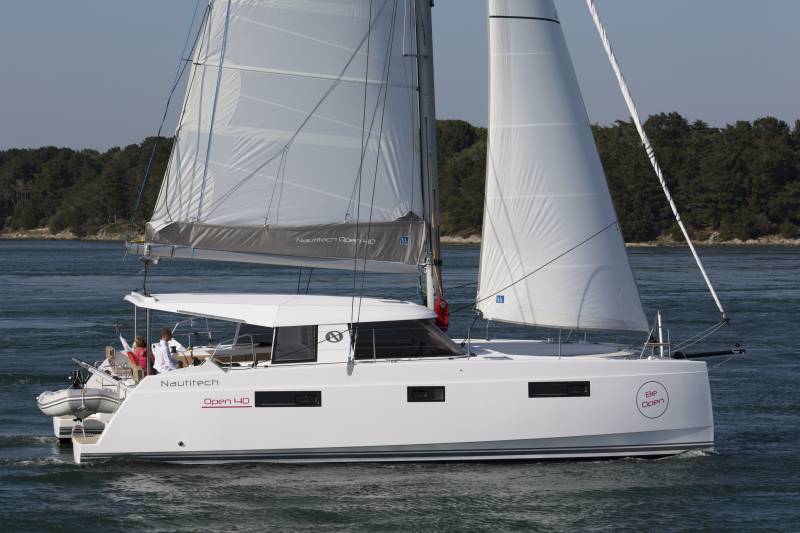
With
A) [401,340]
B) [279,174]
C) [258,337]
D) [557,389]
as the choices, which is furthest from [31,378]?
[557,389]

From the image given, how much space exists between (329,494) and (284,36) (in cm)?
629

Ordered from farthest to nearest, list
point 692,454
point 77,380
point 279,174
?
1. point 77,380
2. point 279,174
3. point 692,454

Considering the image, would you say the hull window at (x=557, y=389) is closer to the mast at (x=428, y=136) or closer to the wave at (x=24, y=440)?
the mast at (x=428, y=136)

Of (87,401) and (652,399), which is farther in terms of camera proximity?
(87,401)

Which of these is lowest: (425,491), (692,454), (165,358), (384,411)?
(425,491)

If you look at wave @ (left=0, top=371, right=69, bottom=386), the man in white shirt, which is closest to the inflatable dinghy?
the man in white shirt

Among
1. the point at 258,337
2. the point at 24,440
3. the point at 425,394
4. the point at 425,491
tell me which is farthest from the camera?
the point at 24,440

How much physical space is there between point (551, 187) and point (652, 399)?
312 centimetres

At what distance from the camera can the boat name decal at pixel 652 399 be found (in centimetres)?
1638

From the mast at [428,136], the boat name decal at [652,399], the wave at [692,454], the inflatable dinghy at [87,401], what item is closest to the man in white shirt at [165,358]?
the inflatable dinghy at [87,401]

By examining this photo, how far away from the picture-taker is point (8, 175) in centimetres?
18225

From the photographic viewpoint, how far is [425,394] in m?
16.1

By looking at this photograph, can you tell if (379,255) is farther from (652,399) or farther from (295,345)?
(652,399)

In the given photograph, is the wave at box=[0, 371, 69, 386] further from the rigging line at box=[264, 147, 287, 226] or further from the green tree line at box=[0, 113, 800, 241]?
the green tree line at box=[0, 113, 800, 241]
